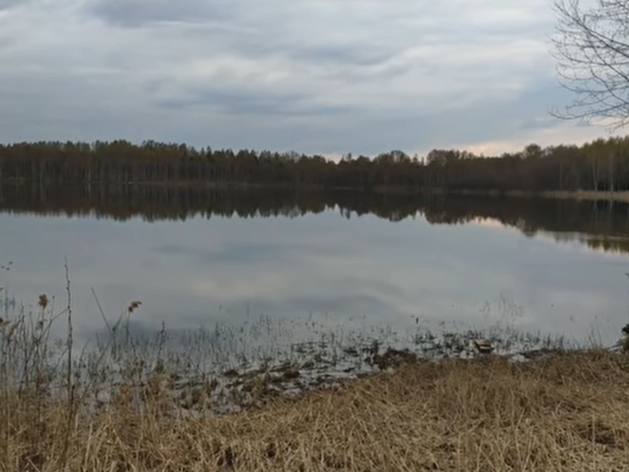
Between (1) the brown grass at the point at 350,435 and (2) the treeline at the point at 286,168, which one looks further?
(2) the treeline at the point at 286,168

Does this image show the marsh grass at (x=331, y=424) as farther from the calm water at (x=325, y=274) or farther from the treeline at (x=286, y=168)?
the treeline at (x=286, y=168)

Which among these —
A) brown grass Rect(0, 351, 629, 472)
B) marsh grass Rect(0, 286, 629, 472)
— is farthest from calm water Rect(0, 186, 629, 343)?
brown grass Rect(0, 351, 629, 472)

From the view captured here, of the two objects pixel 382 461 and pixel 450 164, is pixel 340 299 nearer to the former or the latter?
pixel 382 461

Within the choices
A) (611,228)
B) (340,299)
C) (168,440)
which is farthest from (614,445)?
(611,228)

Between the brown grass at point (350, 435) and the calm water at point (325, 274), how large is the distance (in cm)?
736

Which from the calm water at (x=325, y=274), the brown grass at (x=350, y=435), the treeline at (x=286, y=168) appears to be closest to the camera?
the brown grass at (x=350, y=435)

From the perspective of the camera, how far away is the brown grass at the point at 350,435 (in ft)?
11.7

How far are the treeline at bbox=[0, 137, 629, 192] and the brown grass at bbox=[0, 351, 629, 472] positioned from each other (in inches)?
3863

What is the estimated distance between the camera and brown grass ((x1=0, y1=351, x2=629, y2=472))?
356cm

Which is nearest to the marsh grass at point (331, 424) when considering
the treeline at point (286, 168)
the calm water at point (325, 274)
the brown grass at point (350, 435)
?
the brown grass at point (350, 435)

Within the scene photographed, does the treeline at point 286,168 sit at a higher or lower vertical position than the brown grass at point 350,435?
higher

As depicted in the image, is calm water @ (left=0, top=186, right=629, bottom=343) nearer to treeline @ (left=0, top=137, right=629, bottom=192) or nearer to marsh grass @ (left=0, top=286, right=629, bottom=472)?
marsh grass @ (left=0, top=286, right=629, bottom=472)

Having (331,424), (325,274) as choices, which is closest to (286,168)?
(325,274)

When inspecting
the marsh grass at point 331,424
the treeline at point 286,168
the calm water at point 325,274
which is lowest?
the calm water at point 325,274
